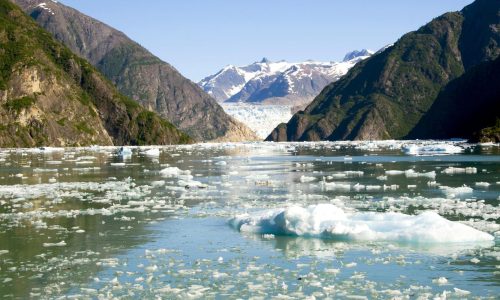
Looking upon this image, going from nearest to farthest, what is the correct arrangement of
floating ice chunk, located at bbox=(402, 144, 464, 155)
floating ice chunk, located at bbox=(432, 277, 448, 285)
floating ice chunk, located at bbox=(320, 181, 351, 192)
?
floating ice chunk, located at bbox=(432, 277, 448, 285) < floating ice chunk, located at bbox=(320, 181, 351, 192) < floating ice chunk, located at bbox=(402, 144, 464, 155)

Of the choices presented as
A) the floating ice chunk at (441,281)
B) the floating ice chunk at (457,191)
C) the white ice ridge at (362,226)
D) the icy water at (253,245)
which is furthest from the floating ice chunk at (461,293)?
the floating ice chunk at (457,191)

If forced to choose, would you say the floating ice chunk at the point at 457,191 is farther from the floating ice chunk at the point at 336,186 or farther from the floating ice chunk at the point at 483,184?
the floating ice chunk at the point at 336,186

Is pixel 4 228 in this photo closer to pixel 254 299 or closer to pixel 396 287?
pixel 254 299

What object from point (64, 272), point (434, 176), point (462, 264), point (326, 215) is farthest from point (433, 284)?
point (434, 176)

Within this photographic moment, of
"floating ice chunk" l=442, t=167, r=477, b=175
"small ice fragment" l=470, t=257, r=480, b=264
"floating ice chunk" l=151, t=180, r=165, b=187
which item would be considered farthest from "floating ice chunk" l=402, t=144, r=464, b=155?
"small ice fragment" l=470, t=257, r=480, b=264

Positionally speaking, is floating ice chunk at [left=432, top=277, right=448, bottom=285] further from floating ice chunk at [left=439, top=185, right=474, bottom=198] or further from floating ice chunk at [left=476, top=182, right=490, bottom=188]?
floating ice chunk at [left=476, top=182, right=490, bottom=188]

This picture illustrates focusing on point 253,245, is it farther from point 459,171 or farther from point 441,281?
point 459,171

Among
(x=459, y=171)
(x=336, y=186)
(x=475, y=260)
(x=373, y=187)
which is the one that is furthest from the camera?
(x=459, y=171)

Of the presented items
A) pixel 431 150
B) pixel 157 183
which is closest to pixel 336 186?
pixel 157 183
